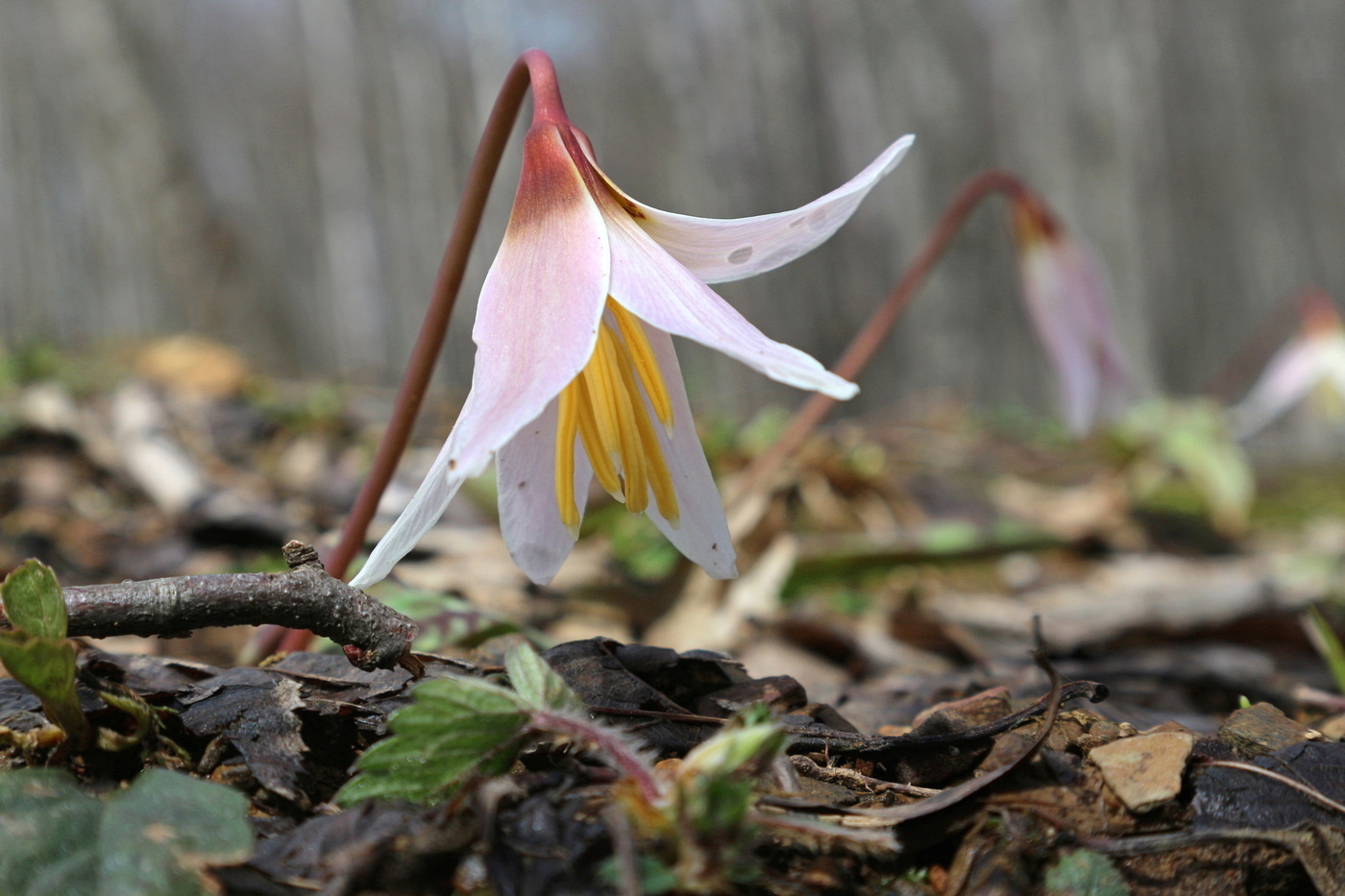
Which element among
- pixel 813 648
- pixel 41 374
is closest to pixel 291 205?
pixel 41 374

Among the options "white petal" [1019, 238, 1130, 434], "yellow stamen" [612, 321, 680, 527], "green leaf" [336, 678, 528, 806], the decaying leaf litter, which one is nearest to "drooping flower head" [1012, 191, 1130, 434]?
"white petal" [1019, 238, 1130, 434]

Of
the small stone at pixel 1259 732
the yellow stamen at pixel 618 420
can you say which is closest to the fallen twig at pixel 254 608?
the yellow stamen at pixel 618 420

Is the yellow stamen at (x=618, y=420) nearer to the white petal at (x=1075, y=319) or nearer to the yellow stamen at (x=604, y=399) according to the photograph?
the yellow stamen at (x=604, y=399)

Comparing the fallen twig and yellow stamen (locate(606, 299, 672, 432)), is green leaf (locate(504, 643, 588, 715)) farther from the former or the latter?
yellow stamen (locate(606, 299, 672, 432))

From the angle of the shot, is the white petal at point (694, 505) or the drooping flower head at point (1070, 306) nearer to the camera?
the white petal at point (694, 505)

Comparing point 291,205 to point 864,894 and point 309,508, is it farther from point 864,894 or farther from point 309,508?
point 864,894

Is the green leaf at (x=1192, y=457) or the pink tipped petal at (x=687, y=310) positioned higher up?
the pink tipped petal at (x=687, y=310)
